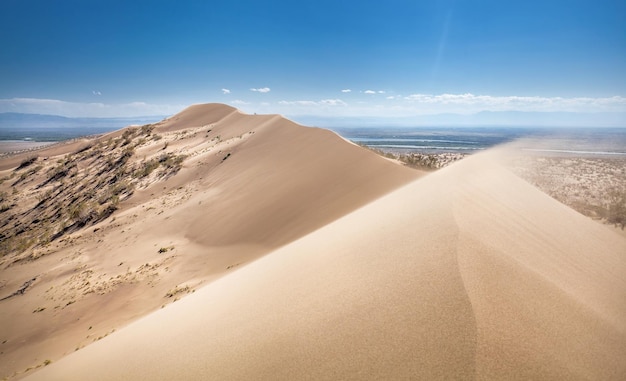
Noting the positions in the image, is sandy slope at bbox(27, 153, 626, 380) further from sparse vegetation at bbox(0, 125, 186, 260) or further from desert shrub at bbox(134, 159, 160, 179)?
desert shrub at bbox(134, 159, 160, 179)

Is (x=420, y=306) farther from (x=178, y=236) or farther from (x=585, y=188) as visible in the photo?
(x=585, y=188)

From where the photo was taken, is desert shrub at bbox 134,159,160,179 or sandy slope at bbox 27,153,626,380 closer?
sandy slope at bbox 27,153,626,380

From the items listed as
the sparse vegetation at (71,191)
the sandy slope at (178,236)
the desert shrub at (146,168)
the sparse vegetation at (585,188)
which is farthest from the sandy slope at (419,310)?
the desert shrub at (146,168)

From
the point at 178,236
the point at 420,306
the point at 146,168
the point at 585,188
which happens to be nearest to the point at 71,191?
the point at 146,168

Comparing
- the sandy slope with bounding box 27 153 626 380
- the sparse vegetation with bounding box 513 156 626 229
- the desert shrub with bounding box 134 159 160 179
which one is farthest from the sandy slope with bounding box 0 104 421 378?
the sparse vegetation with bounding box 513 156 626 229

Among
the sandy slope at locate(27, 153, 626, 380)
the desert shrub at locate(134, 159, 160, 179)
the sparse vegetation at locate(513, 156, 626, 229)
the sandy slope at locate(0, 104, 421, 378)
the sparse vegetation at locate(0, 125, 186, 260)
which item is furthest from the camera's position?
the desert shrub at locate(134, 159, 160, 179)

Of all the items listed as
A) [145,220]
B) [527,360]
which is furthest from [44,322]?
[527,360]
